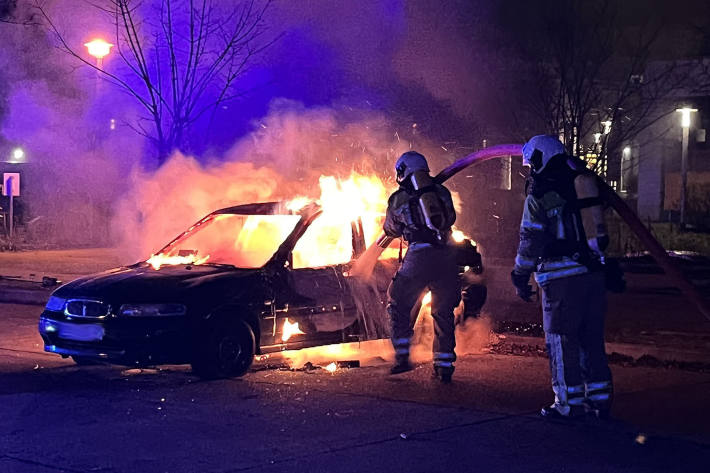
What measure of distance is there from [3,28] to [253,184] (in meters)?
11.8

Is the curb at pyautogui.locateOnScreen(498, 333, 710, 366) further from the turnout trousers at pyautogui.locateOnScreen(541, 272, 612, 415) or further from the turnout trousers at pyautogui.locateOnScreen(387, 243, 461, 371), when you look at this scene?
the turnout trousers at pyautogui.locateOnScreen(541, 272, 612, 415)

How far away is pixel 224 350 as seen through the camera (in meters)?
8.40

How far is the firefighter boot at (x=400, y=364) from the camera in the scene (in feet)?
28.2

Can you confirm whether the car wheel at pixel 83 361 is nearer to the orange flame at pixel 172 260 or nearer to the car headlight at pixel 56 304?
the car headlight at pixel 56 304

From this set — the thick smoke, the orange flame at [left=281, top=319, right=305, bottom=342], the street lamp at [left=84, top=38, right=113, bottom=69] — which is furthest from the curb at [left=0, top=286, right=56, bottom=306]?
the orange flame at [left=281, top=319, right=305, bottom=342]

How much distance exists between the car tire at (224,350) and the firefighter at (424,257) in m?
1.19

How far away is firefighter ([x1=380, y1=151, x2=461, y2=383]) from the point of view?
8312mm

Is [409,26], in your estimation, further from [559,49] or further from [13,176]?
[13,176]

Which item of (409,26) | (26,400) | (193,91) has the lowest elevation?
(26,400)

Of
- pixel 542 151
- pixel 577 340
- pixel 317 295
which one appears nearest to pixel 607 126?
pixel 317 295

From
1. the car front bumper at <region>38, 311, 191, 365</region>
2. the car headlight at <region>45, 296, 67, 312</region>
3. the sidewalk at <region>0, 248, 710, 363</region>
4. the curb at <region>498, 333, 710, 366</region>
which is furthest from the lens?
the sidewalk at <region>0, 248, 710, 363</region>

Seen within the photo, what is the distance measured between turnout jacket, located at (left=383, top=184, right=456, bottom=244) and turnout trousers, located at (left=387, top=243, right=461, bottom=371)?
0.25ft

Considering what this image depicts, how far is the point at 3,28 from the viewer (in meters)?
21.2

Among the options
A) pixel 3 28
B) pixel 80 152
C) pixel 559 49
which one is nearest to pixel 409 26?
pixel 559 49
